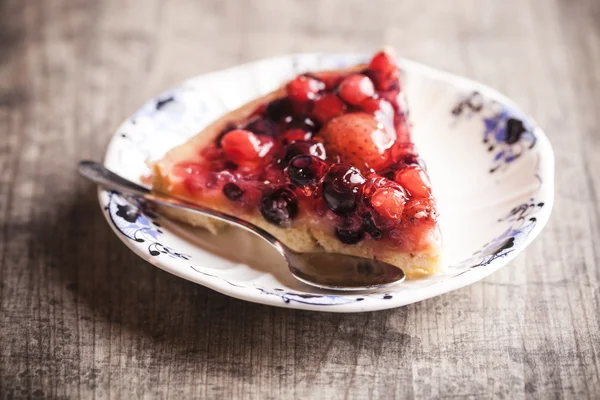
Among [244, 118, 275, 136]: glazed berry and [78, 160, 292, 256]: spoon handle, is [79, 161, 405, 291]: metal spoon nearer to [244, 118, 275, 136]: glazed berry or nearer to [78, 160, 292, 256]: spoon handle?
[78, 160, 292, 256]: spoon handle

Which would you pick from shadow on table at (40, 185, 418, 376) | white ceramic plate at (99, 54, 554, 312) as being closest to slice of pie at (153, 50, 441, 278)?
white ceramic plate at (99, 54, 554, 312)

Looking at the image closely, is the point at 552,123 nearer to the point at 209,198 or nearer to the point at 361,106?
the point at 361,106

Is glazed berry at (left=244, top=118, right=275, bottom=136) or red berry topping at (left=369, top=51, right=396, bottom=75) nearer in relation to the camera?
glazed berry at (left=244, top=118, right=275, bottom=136)

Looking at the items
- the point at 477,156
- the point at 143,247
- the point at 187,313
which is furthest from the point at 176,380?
the point at 477,156

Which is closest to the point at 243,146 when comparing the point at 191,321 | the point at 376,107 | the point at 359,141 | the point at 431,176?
the point at 359,141

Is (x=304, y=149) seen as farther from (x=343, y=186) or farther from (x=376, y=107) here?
(x=376, y=107)

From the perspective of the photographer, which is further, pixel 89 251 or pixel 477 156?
pixel 477 156
